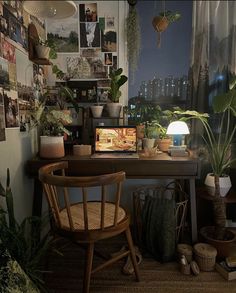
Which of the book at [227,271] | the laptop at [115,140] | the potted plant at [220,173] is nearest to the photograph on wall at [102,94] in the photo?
the laptop at [115,140]

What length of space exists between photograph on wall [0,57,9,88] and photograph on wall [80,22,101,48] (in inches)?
37.8

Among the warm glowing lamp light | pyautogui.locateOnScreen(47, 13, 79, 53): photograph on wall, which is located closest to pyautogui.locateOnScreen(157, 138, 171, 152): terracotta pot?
the warm glowing lamp light

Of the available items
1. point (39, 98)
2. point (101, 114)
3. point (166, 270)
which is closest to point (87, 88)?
point (101, 114)

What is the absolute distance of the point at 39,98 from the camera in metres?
1.98

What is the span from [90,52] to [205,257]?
1941 mm

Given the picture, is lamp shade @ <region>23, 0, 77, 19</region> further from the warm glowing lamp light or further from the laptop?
the warm glowing lamp light

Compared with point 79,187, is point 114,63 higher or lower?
higher

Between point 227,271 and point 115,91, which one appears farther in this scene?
point 115,91

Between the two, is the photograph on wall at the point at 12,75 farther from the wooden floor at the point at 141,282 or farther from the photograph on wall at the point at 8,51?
the wooden floor at the point at 141,282

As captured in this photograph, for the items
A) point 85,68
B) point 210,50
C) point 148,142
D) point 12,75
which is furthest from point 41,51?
point 210,50

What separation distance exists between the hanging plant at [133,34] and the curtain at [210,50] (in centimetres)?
50

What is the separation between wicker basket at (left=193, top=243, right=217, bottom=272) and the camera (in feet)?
5.42

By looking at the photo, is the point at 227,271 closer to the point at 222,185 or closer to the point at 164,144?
the point at 222,185

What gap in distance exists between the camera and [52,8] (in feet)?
3.73
